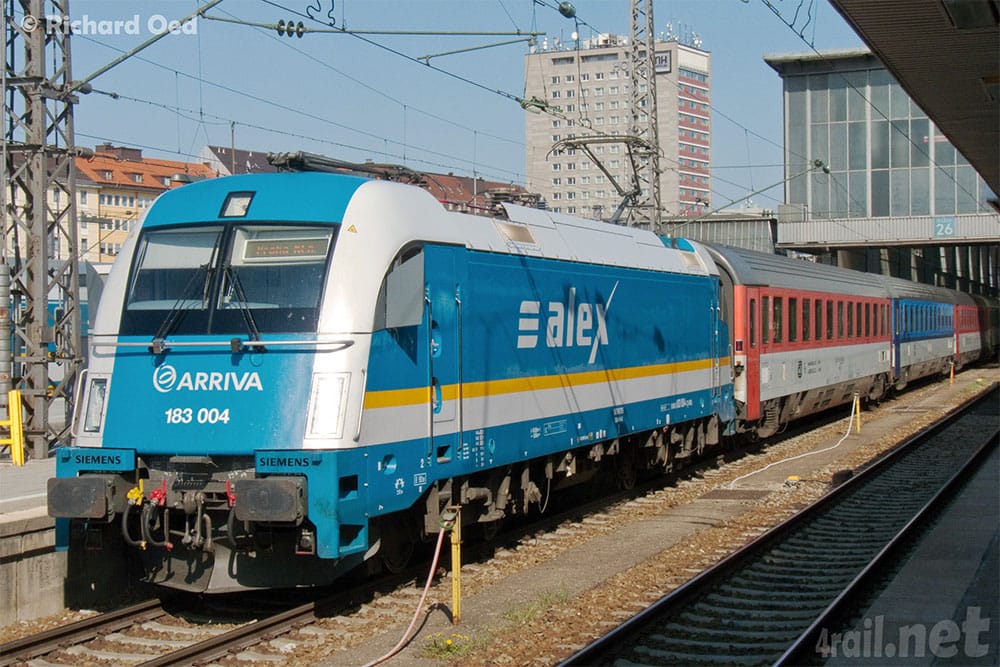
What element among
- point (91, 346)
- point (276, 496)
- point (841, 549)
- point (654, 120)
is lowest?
point (841, 549)

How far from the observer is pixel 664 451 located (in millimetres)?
15812

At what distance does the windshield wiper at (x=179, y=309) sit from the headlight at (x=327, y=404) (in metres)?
1.25

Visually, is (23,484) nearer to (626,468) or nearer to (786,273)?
(626,468)

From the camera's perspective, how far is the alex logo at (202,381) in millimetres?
8359

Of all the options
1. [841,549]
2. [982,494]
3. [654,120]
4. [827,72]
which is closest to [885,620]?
[841,549]

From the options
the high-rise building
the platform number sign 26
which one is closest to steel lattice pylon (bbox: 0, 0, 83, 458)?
the platform number sign 26

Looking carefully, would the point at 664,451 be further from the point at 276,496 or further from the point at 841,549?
the point at 276,496

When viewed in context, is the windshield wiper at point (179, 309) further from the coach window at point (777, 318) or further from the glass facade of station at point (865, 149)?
the glass facade of station at point (865, 149)

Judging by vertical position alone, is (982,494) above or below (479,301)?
below

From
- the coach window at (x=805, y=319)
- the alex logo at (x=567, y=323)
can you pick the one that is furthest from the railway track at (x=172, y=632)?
the coach window at (x=805, y=319)

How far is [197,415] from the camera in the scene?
8422 mm

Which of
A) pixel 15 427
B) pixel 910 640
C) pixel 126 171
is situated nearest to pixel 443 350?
pixel 910 640

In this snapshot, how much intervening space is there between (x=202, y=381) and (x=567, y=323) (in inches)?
183

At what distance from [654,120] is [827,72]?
37.1 m
